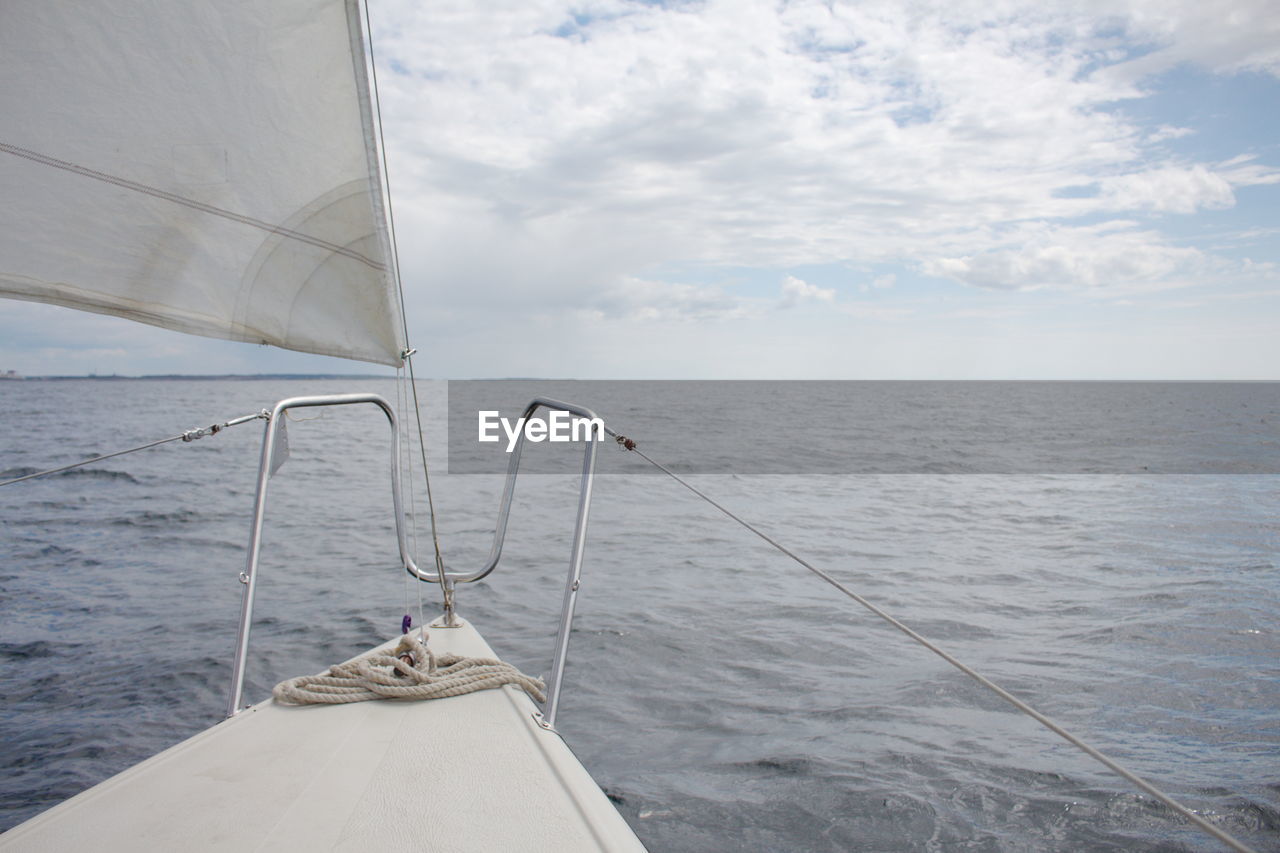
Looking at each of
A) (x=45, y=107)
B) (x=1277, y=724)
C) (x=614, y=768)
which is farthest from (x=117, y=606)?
(x=1277, y=724)

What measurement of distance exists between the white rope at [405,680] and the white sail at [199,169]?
132 centimetres

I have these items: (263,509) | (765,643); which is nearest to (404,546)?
(263,509)

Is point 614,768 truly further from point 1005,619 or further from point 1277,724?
point 1005,619

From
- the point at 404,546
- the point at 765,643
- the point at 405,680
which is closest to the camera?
the point at 405,680

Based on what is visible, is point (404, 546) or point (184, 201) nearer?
point (184, 201)

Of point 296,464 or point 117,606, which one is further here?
point 296,464

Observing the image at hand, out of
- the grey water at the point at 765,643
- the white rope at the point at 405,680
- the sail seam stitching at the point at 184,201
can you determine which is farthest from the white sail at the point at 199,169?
the white rope at the point at 405,680

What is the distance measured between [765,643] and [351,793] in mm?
4818

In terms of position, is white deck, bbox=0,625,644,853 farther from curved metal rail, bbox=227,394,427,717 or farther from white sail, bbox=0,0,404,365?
white sail, bbox=0,0,404,365

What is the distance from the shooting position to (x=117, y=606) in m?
7.64

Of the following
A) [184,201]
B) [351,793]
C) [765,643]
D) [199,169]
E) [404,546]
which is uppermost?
[199,169]

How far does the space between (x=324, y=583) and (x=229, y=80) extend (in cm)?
649

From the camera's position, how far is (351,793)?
2.30 m

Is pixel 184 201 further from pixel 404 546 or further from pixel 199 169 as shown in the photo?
pixel 404 546
